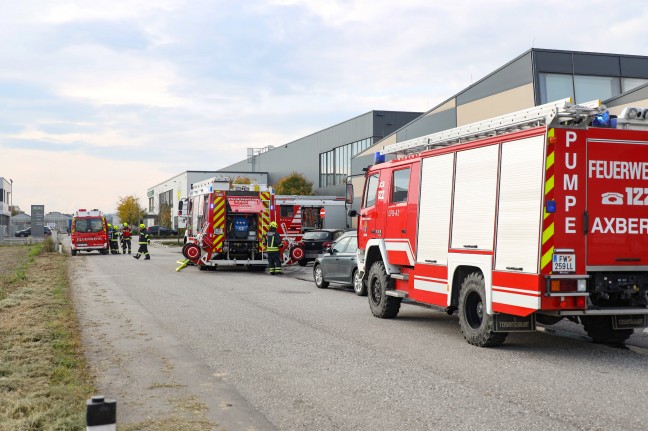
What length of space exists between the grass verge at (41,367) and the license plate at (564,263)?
212 inches

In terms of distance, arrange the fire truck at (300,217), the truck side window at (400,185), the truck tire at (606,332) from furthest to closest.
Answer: the fire truck at (300,217), the truck side window at (400,185), the truck tire at (606,332)

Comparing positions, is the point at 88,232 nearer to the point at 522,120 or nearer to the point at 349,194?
the point at 349,194

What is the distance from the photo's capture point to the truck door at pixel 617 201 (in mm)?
8742

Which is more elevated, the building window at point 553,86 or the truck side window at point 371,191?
the building window at point 553,86

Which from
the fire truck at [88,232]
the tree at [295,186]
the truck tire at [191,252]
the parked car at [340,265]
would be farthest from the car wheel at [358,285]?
the tree at [295,186]

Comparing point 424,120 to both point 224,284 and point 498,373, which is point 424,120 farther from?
point 498,373

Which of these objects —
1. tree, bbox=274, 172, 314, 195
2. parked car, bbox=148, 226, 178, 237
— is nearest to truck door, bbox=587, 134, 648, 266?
tree, bbox=274, 172, 314, 195

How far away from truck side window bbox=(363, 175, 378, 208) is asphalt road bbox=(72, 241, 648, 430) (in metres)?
2.12

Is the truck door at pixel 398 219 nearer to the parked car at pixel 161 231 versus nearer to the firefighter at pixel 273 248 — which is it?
the firefighter at pixel 273 248

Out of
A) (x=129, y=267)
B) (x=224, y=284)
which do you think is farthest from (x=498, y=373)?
(x=129, y=267)

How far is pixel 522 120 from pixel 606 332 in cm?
329

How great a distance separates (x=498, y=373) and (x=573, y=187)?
8.22 ft

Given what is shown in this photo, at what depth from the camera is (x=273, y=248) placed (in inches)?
920

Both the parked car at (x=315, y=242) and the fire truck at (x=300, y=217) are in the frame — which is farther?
the parked car at (x=315, y=242)
